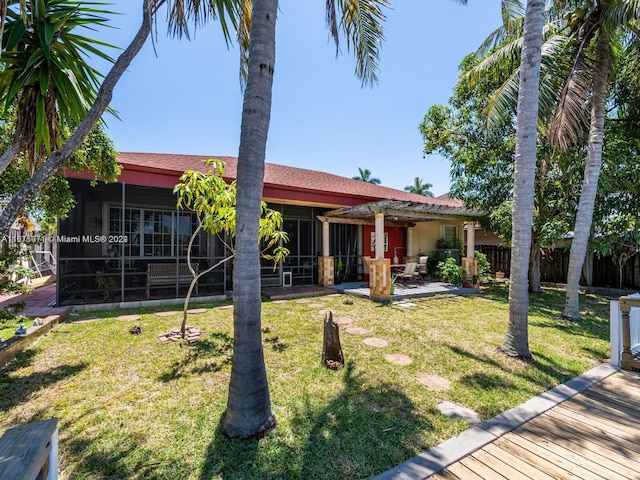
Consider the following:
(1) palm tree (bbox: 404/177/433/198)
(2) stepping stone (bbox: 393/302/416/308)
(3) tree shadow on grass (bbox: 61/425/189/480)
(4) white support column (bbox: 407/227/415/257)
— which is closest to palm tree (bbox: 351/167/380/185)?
(1) palm tree (bbox: 404/177/433/198)

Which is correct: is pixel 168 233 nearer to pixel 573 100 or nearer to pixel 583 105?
pixel 573 100

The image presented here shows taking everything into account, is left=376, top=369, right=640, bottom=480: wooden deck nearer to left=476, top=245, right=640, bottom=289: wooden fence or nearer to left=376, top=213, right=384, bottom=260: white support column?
left=376, top=213, right=384, bottom=260: white support column

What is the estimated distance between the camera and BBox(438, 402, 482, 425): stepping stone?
294cm

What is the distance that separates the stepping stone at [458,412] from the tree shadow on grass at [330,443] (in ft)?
0.49

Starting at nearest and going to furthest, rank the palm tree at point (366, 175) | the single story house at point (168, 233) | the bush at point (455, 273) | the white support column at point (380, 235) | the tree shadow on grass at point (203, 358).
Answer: the tree shadow on grass at point (203, 358) → the single story house at point (168, 233) → the white support column at point (380, 235) → the bush at point (455, 273) → the palm tree at point (366, 175)

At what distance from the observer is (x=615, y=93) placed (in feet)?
29.5

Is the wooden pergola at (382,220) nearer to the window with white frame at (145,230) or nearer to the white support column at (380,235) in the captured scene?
the white support column at (380,235)

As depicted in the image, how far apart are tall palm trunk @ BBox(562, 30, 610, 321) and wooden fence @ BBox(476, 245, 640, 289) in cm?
628

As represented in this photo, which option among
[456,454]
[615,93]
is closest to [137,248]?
[456,454]

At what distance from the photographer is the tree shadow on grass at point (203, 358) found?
3951 mm

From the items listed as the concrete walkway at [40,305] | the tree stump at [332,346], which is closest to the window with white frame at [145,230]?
the concrete walkway at [40,305]

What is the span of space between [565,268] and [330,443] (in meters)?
14.7

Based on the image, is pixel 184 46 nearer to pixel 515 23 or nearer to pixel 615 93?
pixel 515 23

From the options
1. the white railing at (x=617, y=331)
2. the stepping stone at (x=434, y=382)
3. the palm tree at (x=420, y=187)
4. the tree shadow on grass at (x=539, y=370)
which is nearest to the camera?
the stepping stone at (x=434, y=382)
